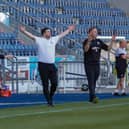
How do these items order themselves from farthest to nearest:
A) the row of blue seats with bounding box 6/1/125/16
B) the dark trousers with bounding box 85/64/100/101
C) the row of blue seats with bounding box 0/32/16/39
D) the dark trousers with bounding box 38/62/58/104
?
the row of blue seats with bounding box 6/1/125/16 → the row of blue seats with bounding box 0/32/16/39 → the dark trousers with bounding box 85/64/100/101 → the dark trousers with bounding box 38/62/58/104

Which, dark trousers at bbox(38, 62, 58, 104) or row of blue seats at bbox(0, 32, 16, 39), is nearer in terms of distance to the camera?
dark trousers at bbox(38, 62, 58, 104)

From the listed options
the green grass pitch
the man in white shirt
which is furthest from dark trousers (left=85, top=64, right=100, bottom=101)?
the green grass pitch

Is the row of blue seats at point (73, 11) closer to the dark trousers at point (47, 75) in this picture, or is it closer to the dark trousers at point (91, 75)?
the dark trousers at point (91, 75)

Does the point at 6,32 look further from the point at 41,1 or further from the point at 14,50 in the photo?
the point at 41,1

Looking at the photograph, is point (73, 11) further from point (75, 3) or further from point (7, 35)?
point (7, 35)

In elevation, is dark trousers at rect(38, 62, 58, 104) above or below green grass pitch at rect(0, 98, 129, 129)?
above

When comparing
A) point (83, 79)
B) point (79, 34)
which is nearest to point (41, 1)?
point (79, 34)

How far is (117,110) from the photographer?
9898 millimetres

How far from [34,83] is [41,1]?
1198cm

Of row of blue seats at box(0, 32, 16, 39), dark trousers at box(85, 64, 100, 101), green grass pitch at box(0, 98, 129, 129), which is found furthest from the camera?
row of blue seats at box(0, 32, 16, 39)

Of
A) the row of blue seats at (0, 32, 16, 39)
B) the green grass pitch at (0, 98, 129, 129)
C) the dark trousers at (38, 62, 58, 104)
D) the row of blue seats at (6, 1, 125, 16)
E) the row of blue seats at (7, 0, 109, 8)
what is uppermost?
the row of blue seats at (7, 0, 109, 8)

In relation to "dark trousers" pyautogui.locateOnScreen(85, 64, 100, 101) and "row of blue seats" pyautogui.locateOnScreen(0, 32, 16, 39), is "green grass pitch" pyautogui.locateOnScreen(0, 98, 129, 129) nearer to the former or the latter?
"dark trousers" pyautogui.locateOnScreen(85, 64, 100, 101)

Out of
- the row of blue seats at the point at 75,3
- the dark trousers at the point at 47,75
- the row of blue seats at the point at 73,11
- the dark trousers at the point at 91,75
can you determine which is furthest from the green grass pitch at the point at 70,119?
the row of blue seats at the point at 75,3

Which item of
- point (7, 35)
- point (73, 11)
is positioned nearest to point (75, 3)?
point (73, 11)
